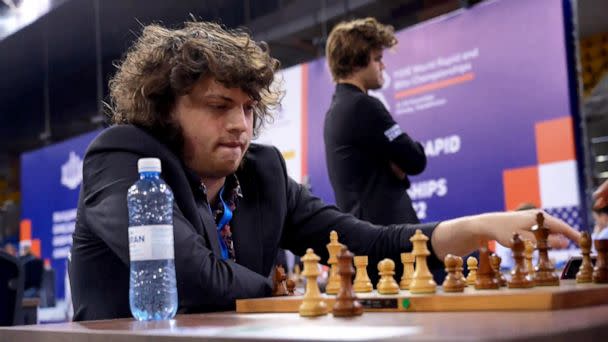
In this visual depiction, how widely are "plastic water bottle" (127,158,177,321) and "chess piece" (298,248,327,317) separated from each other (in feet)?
0.74

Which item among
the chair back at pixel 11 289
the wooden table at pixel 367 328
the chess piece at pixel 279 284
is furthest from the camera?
the chair back at pixel 11 289

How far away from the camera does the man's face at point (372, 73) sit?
106 inches

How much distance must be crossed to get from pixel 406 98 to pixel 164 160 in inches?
132

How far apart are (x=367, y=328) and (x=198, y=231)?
27.4 inches

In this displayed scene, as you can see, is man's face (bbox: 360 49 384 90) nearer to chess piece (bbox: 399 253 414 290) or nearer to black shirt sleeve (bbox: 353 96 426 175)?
black shirt sleeve (bbox: 353 96 426 175)

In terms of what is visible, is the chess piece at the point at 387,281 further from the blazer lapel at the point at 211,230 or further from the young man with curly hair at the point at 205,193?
the blazer lapel at the point at 211,230

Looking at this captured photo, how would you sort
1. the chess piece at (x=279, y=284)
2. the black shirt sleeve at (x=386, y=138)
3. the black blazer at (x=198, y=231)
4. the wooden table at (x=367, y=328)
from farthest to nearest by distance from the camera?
the black shirt sleeve at (x=386, y=138) → the chess piece at (x=279, y=284) → the black blazer at (x=198, y=231) → the wooden table at (x=367, y=328)

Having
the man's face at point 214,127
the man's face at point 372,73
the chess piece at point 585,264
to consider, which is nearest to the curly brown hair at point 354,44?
the man's face at point 372,73

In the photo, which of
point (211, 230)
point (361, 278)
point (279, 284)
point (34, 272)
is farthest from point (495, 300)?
point (34, 272)

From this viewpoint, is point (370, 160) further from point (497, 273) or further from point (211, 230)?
point (497, 273)

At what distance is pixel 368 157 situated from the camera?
98.3 inches

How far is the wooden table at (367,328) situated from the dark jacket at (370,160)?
4.93ft

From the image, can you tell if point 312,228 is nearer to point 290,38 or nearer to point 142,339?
point 142,339

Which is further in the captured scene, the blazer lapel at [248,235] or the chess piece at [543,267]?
the blazer lapel at [248,235]
